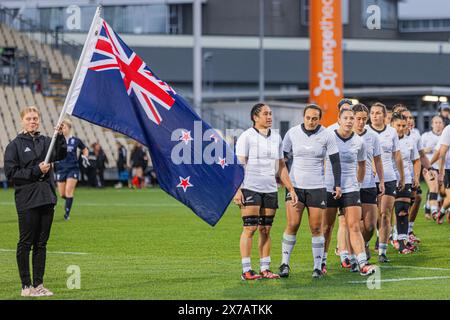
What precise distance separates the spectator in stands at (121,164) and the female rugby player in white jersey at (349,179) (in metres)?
31.4

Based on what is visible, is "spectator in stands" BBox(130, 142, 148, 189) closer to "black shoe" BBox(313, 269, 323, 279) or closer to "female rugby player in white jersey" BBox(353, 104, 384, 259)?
"female rugby player in white jersey" BBox(353, 104, 384, 259)

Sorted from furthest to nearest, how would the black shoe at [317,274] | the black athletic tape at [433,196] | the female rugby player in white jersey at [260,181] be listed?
the black athletic tape at [433,196] → the black shoe at [317,274] → the female rugby player in white jersey at [260,181]

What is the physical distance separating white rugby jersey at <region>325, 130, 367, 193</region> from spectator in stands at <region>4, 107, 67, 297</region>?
13.4 ft

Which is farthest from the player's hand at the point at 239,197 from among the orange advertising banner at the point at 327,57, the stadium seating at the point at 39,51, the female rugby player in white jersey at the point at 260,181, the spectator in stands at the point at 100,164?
the stadium seating at the point at 39,51

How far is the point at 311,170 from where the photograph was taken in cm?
1495

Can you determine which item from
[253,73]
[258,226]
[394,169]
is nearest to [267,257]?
[258,226]

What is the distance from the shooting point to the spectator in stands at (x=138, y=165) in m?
46.4

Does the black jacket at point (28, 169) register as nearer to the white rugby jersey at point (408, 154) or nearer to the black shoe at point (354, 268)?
the black shoe at point (354, 268)

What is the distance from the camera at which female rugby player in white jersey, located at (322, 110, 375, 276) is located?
15.4m

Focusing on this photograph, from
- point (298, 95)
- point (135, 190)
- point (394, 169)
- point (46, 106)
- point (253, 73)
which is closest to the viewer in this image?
point (394, 169)

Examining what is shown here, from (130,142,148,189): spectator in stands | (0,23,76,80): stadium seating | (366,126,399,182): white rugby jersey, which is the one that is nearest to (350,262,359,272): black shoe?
(366,126,399,182): white rugby jersey
